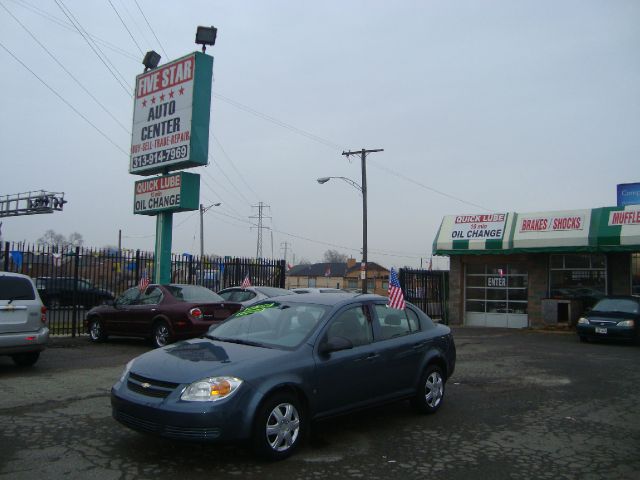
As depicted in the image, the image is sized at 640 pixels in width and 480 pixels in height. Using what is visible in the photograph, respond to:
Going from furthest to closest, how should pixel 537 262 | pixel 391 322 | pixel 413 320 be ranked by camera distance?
pixel 537 262, pixel 413 320, pixel 391 322

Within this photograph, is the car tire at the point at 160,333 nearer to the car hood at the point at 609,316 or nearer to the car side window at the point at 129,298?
the car side window at the point at 129,298

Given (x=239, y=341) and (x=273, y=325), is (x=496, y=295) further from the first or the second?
(x=239, y=341)

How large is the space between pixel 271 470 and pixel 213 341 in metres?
1.68

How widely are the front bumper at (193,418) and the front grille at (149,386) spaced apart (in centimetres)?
4

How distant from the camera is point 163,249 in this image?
1580 centimetres

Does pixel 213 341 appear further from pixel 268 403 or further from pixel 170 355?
pixel 268 403

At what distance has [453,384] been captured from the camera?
904 cm

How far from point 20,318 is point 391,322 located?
20.0 ft

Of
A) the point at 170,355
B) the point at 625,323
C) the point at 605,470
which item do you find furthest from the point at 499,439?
the point at 625,323

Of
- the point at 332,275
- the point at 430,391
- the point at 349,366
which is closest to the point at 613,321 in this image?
the point at 430,391

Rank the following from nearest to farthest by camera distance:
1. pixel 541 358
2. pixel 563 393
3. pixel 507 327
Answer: pixel 563 393, pixel 541 358, pixel 507 327

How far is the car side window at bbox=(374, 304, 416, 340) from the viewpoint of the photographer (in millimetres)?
6594

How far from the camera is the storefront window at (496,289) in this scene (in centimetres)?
2248

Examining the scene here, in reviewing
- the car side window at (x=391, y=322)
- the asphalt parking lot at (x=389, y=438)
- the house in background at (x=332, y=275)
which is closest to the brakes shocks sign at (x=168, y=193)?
the asphalt parking lot at (x=389, y=438)
